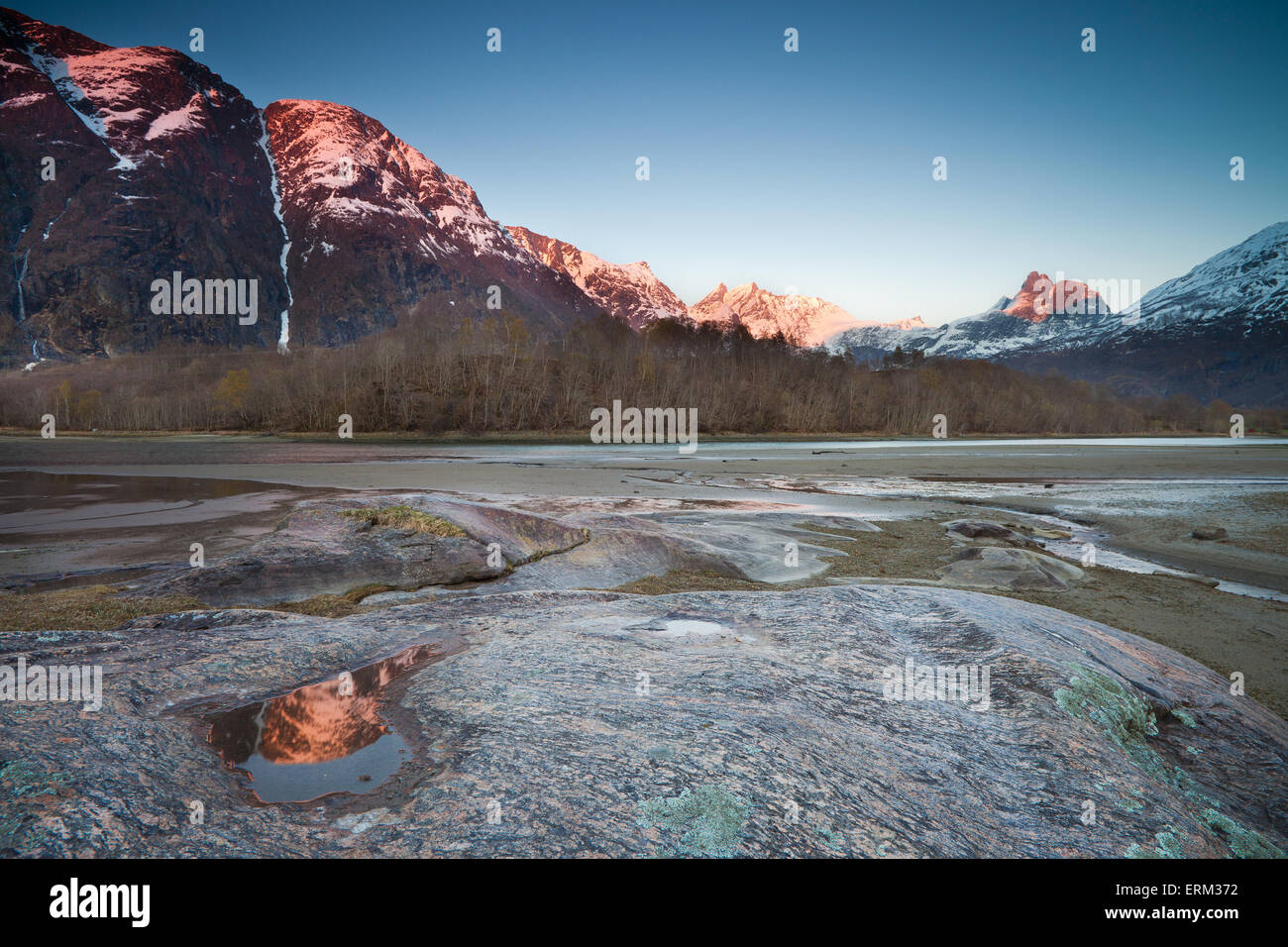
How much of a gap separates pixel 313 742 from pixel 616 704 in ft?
5.63

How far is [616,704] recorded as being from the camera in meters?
3.95

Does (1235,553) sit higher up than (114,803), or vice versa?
(114,803)

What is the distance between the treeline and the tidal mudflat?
281 ft

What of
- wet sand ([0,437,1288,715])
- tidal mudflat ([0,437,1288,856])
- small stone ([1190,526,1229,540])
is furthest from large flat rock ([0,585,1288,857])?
small stone ([1190,526,1229,540])

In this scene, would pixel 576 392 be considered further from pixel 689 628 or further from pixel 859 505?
pixel 689 628

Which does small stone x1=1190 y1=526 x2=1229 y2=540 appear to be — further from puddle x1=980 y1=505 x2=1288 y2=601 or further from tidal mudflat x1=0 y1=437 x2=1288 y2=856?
tidal mudflat x1=0 y1=437 x2=1288 y2=856

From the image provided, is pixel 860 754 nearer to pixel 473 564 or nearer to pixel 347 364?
pixel 473 564

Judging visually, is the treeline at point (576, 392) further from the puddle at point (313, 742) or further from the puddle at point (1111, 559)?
the puddle at point (313, 742)

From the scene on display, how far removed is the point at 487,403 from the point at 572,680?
9598 cm

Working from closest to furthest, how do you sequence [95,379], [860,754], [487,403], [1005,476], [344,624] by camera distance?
[860,754], [344,624], [1005,476], [487,403], [95,379]

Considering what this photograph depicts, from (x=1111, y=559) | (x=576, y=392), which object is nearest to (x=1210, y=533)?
(x=1111, y=559)

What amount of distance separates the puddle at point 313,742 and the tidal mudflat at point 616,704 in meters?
0.02

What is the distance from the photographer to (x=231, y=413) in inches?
4218

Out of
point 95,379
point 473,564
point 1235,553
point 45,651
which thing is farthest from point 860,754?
point 95,379
